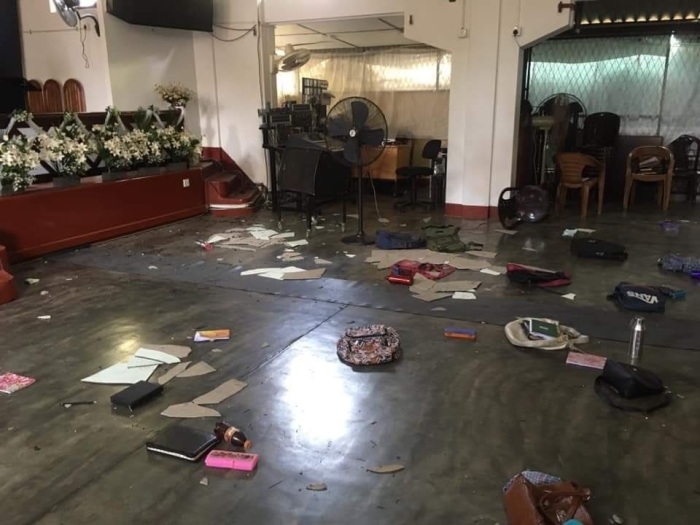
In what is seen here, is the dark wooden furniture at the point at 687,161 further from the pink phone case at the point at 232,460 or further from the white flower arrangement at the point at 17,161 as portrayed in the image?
the white flower arrangement at the point at 17,161

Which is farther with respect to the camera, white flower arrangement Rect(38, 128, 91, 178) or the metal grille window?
the metal grille window

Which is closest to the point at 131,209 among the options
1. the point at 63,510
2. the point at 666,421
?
the point at 63,510

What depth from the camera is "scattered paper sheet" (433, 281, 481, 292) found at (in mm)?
4635

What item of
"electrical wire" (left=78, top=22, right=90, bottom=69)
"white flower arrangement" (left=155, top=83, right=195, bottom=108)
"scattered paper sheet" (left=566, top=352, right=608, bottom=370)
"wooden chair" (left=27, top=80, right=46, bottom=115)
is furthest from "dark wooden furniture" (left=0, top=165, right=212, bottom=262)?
"scattered paper sheet" (left=566, top=352, right=608, bottom=370)

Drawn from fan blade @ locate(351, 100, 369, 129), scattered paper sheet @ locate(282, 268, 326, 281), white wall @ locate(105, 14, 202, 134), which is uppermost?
white wall @ locate(105, 14, 202, 134)

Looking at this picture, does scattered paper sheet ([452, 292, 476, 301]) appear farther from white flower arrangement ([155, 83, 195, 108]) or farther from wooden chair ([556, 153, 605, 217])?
white flower arrangement ([155, 83, 195, 108])

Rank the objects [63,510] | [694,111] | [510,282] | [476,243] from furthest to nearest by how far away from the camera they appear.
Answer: [694,111] → [476,243] → [510,282] → [63,510]

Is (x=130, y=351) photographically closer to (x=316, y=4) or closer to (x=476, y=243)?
(x=476, y=243)

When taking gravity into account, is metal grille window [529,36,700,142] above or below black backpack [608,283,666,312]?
above

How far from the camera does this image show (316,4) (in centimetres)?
789

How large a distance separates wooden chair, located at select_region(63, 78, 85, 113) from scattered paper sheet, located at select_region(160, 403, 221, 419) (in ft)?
20.9

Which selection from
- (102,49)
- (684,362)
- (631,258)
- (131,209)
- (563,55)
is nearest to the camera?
(684,362)

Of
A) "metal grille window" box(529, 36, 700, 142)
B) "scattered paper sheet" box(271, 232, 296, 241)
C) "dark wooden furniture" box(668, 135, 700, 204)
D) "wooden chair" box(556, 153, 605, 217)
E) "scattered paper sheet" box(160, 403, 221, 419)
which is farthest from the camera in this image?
"metal grille window" box(529, 36, 700, 142)

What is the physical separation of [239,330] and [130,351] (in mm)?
704
